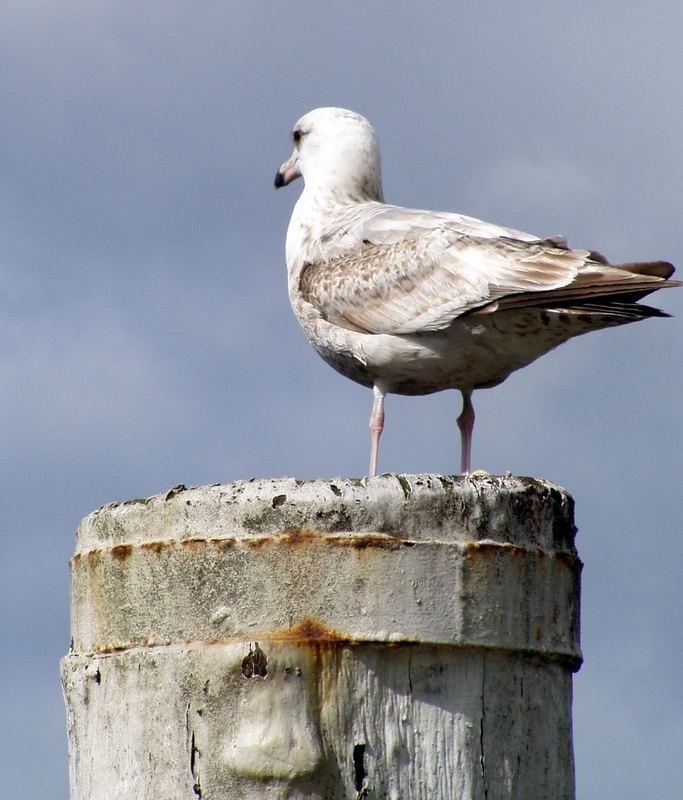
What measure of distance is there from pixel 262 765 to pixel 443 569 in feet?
2.66

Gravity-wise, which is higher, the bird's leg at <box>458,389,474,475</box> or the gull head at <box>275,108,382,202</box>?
the gull head at <box>275,108,382,202</box>

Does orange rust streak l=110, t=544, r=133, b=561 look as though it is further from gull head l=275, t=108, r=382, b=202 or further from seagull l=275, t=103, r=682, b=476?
gull head l=275, t=108, r=382, b=202

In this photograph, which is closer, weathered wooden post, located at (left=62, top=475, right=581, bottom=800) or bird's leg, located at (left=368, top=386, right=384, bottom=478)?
weathered wooden post, located at (left=62, top=475, right=581, bottom=800)

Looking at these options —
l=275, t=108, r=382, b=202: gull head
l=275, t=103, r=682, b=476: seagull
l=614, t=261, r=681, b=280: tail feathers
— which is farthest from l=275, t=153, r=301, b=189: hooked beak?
l=614, t=261, r=681, b=280: tail feathers

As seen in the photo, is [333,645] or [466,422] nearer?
[333,645]

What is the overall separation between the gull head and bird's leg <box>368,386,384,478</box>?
71.3 inches

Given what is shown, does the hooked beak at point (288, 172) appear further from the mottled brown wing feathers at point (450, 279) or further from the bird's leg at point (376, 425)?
the bird's leg at point (376, 425)

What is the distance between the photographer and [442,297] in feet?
26.3

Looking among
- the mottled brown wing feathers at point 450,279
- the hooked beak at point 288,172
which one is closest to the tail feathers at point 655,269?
the mottled brown wing feathers at point 450,279

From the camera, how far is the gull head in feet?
31.6

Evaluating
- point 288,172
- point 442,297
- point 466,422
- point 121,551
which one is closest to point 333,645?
point 121,551

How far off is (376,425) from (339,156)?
7.38 feet

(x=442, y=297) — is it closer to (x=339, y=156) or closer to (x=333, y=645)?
(x=339, y=156)

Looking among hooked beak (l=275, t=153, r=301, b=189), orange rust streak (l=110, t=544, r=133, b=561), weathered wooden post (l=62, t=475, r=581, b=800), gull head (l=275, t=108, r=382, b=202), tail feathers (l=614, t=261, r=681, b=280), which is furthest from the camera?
hooked beak (l=275, t=153, r=301, b=189)
